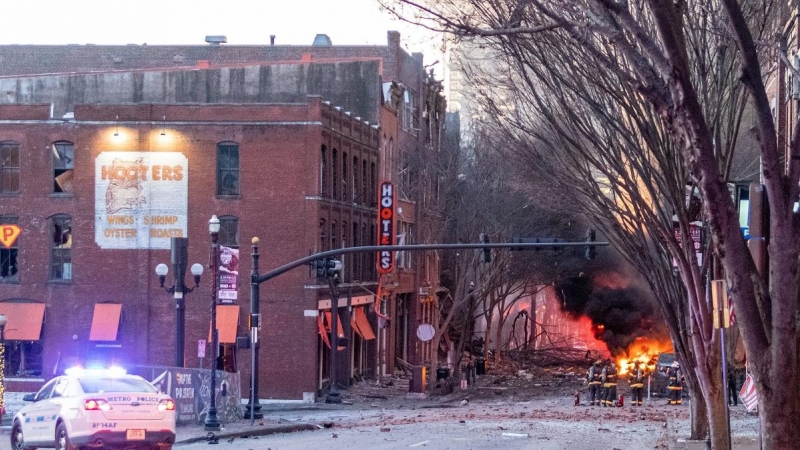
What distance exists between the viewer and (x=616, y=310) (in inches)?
2702

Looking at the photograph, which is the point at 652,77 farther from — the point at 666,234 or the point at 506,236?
the point at 506,236

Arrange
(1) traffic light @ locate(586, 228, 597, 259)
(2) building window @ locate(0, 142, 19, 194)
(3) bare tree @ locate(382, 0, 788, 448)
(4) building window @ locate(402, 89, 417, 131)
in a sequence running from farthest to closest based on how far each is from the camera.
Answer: (4) building window @ locate(402, 89, 417, 131)
(2) building window @ locate(0, 142, 19, 194)
(1) traffic light @ locate(586, 228, 597, 259)
(3) bare tree @ locate(382, 0, 788, 448)

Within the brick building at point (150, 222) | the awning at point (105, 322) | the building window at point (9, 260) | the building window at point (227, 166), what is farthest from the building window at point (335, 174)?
the building window at point (9, 260)

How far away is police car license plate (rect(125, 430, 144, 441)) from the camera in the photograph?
1872 cm

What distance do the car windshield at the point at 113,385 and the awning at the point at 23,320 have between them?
82.2 feet

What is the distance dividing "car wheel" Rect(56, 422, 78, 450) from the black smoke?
5165 cm

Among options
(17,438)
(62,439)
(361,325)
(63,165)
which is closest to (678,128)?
(62,439)

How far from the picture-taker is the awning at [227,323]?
42938 mm

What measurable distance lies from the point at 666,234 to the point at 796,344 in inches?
333

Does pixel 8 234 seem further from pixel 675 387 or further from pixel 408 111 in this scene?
pixel 408 111

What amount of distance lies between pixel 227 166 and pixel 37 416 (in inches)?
953

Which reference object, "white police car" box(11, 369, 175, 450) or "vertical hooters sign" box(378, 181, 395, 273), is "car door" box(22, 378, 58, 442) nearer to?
"white police car" box(11, 369, 175, 450)

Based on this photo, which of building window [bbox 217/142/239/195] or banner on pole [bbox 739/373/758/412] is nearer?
banner on pole [bbox 739/373/758/412]

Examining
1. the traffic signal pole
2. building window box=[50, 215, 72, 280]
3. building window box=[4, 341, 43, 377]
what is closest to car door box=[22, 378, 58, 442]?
the traffic signal pole
